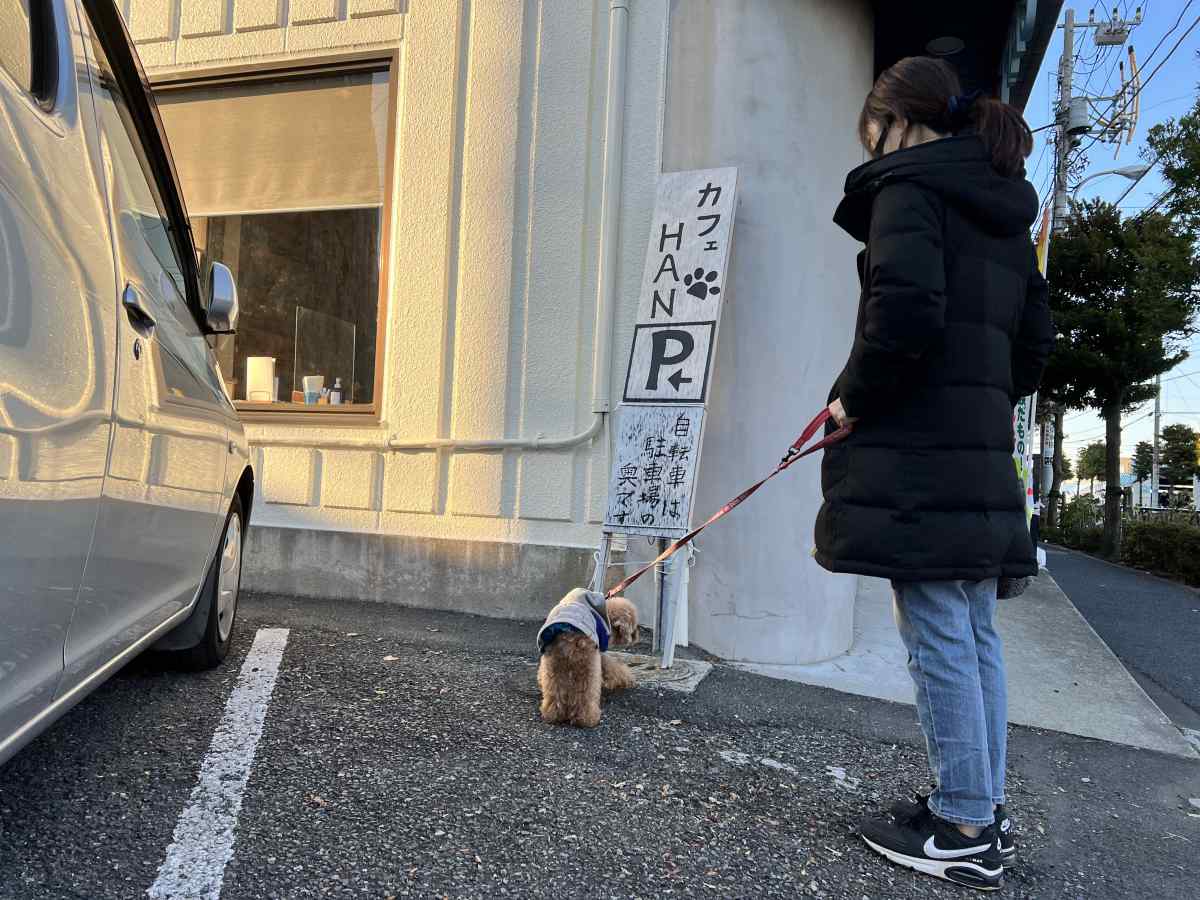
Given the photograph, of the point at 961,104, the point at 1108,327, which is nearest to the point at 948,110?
the point at 961,104

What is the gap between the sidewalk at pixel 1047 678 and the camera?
3383 millimetres

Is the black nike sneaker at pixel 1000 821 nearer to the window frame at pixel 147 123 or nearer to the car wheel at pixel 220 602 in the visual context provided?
the car wheel at pixel 220 602

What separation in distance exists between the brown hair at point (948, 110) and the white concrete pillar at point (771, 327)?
1.85 meters

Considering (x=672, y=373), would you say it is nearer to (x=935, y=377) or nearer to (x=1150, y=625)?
(x=935, y=377)

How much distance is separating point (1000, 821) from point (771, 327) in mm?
2414

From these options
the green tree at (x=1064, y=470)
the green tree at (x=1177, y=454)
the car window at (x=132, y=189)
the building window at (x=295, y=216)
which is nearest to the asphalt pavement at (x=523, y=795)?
the car window at (x=132, y=189)

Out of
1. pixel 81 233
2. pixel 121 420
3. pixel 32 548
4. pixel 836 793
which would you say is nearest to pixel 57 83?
pixel 81 233

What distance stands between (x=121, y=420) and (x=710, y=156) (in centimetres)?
313

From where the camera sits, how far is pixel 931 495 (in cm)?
196

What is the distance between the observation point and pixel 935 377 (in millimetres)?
1993

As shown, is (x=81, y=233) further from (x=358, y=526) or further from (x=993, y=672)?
(x=358, y=526)

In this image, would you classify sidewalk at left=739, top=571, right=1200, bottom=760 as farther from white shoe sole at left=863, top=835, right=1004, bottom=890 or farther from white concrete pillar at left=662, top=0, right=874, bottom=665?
white shoe sole at left=863, top=835, right=1004, bottom=890

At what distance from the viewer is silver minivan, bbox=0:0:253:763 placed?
1393mm

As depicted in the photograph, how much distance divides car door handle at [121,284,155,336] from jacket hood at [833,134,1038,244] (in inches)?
70.6
